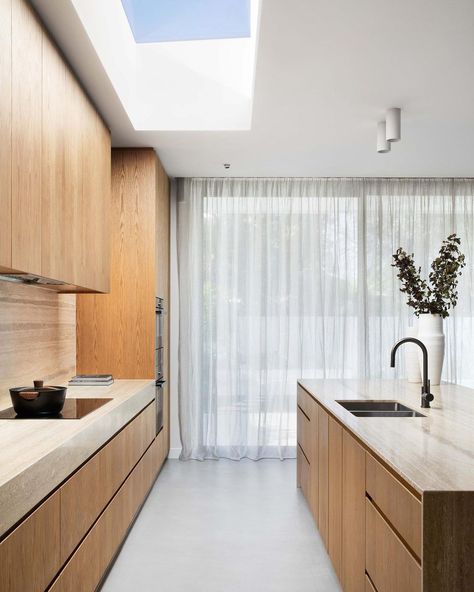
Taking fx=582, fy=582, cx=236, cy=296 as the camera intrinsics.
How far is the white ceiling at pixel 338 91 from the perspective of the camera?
2.50 meters

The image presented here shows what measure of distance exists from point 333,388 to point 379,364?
1811 mm

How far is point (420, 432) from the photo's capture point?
2234mm

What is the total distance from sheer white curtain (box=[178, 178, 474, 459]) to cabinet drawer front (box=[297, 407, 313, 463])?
3.74ft

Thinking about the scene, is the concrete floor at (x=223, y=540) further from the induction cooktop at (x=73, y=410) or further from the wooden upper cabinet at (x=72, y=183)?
the wooden upper cabinet at (x=72, y=183)

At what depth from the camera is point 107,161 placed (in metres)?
3.73

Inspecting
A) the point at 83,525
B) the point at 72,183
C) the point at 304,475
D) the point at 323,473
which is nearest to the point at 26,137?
the point at 72,183

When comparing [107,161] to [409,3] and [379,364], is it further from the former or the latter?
[379,364]

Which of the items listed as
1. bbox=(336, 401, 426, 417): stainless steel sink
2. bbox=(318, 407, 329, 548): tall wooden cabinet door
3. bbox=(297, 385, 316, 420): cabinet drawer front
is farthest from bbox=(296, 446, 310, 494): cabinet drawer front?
bbox=(336, 401, 426, 417): stainless steel sink

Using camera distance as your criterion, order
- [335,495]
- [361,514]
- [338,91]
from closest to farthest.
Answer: [361,514], [335,495], [338,91]

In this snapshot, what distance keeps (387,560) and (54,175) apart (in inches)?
80.6

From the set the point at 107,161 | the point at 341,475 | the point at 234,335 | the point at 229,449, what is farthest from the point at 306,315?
the point at 341,475

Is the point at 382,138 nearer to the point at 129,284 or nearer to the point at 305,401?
the point at 305,401

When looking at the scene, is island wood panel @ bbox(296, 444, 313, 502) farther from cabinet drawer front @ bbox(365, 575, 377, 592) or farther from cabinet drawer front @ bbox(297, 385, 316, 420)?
cabinet drawer front @ bbox(365, 575, 377, 592)

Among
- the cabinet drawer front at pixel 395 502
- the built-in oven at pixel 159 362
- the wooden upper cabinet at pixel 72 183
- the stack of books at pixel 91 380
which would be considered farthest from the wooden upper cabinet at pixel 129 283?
the cabinet drawer front at pixel 395 502
